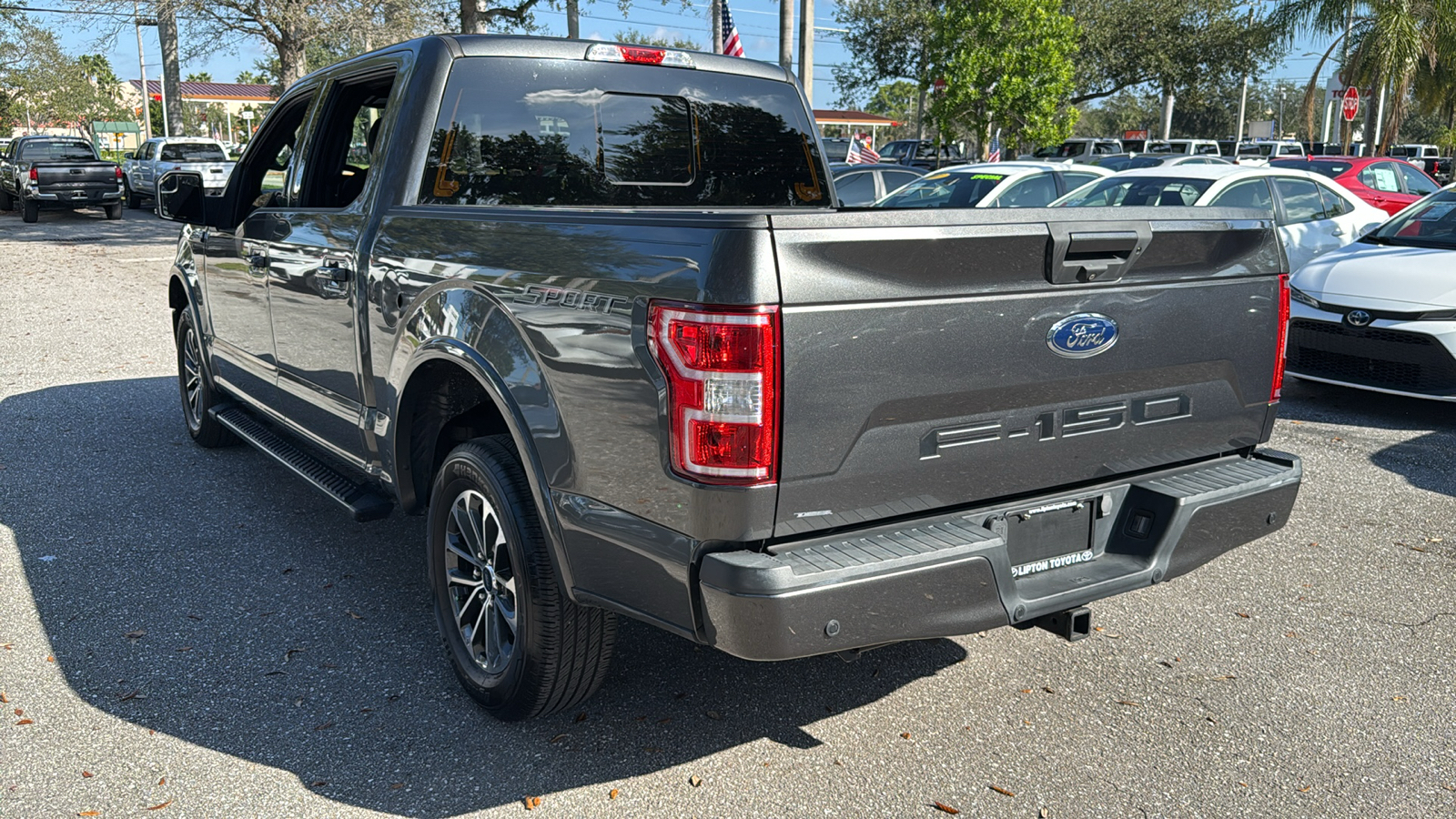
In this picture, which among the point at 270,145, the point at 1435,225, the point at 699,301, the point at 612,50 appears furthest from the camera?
the point at 1435,225

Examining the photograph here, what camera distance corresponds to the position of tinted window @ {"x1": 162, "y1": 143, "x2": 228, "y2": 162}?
2719cm

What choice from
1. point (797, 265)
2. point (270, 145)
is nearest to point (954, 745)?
point (797, 265)

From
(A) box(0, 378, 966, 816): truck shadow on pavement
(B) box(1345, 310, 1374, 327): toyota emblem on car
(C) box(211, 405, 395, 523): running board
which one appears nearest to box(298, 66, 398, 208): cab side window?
(C) box(211, 405, 395, 523): running board

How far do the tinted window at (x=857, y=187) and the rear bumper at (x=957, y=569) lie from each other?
13005 millimetres

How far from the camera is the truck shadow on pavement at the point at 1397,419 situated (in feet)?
20.6

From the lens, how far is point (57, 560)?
4.81m

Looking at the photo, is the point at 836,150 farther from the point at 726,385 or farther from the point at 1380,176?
the point at 726,385

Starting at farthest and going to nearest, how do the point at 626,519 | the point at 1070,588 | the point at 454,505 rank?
the point at 454,505, the point at 1070,588, the point at 626,519

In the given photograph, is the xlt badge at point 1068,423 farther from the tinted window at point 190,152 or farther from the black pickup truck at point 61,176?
the tinted window at point 190,152

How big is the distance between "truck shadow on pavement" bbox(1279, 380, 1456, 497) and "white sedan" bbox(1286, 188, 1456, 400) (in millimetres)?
260

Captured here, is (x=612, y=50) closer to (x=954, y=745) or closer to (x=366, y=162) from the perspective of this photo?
(x=366, y=162)


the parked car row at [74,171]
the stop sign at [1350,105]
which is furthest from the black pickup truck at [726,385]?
the stop sign at [1350,105]

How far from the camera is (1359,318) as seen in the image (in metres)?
7.40

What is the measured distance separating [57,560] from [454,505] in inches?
93.1
